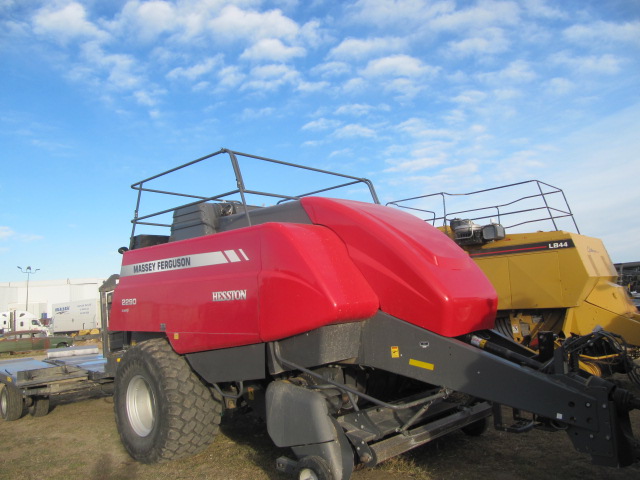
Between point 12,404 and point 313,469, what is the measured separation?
218 inches

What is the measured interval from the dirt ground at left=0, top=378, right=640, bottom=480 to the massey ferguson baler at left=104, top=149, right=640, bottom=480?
29 centimetres

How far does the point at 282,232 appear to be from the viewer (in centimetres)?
366

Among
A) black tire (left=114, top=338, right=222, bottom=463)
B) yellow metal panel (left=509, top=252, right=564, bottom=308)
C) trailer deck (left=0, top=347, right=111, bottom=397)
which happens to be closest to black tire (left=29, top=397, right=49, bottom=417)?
trailer deck (left=0, top=347, right=111, bottom=397)

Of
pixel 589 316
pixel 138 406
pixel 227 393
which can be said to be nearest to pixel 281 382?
pixel 227 393

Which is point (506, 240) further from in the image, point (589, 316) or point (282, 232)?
point (282, 232)

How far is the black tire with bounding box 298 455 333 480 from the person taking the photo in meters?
3.27

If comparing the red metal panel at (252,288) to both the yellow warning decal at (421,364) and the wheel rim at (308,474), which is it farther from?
the wheel rim at (308,474)

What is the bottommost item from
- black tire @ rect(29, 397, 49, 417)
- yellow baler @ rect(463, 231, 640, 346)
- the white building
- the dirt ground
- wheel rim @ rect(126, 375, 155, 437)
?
the dirt ground

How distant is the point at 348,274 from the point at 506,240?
560 centimetres

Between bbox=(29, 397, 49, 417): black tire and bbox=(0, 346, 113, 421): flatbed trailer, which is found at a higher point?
bbox=(0, 346, 113, 421): flatbed trailer

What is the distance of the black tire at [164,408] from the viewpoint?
4312 mm

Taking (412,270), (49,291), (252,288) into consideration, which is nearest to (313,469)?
(252,288)

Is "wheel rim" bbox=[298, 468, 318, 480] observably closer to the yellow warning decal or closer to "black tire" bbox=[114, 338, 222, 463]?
the yellow warning decal

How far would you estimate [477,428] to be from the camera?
5.04 m
